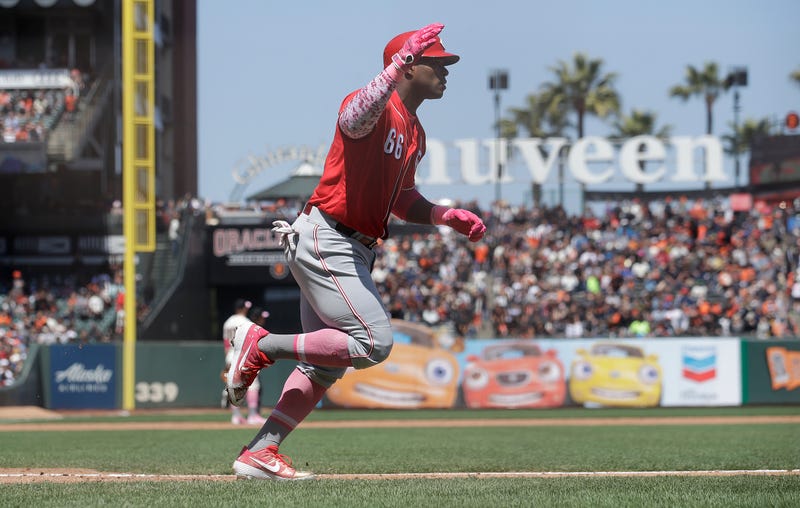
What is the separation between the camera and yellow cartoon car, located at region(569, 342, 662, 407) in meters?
21.7

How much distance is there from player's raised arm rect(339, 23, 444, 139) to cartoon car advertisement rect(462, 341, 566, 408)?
1657 cm

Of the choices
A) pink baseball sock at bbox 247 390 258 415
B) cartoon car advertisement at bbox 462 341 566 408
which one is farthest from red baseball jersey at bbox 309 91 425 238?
cartoon car advertisement at bbox 462 341 566 408

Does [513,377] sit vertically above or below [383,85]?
below

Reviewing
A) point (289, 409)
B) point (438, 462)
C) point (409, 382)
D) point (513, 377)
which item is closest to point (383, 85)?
point (289, 409)

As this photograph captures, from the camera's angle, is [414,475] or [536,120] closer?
[414,475]

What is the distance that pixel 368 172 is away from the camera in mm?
5484

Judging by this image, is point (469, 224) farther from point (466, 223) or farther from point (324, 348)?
point (324, 348)

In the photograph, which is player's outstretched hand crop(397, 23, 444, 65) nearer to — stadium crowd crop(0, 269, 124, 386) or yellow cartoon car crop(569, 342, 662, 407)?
yellow cartoon car crop(569, 342, 662, 407)

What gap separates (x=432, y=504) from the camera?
461 centimetres

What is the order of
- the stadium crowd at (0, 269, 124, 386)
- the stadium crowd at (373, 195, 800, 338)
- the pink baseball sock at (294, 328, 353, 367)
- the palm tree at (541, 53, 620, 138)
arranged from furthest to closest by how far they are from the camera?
the palm tree at (541, 53, 620, 138), the stadium crowd at (373, 195, 800, 338), the stadium crowd at (0, 269, 124, 386), the pink baseball sock at (294, 328, 353, 367)

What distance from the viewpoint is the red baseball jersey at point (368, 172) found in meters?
5.43

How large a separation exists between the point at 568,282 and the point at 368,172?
23191 mm

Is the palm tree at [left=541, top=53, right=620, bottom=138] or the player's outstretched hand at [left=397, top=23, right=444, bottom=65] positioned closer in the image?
the player's outstretched hand at [left=397, top=23, right=444, bottom=65]

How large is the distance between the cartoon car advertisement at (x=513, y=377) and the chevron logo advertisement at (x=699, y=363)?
2.46 m
